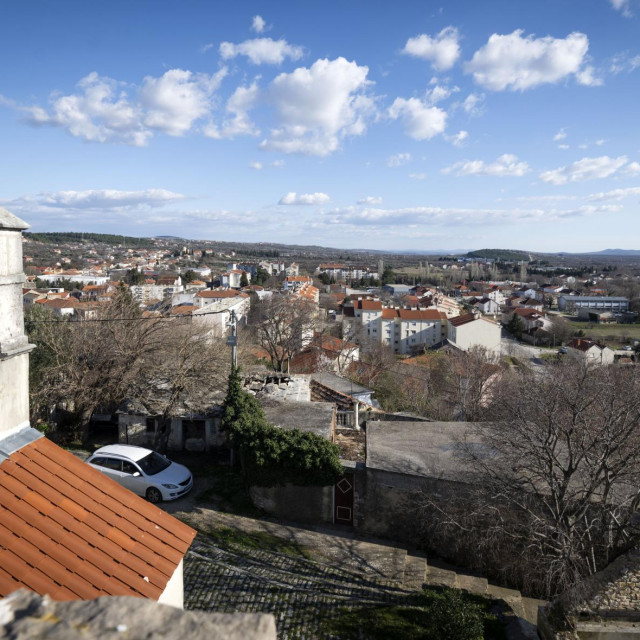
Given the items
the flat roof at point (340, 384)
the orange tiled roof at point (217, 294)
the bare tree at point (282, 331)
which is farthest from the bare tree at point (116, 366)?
the orange tiled roof at point (217, 294)

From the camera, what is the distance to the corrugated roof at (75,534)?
3.84 m

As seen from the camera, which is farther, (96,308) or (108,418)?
(96,308)

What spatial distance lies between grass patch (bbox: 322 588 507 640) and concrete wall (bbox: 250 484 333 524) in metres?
3.52

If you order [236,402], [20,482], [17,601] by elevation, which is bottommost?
[236,402]

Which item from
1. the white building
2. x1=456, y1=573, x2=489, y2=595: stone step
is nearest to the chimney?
x1=456, y1=573, x2=489, y2=595: stone step

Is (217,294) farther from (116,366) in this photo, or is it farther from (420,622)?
(420,622)

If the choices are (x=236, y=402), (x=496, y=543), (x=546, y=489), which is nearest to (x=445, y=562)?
(x=496, y=543)

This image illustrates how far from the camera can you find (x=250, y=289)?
278 feet

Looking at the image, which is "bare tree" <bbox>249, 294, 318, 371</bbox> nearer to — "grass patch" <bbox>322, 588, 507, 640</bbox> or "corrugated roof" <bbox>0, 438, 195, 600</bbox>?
"grass patch" <bbox>322, 588, 507, 640</bbox>

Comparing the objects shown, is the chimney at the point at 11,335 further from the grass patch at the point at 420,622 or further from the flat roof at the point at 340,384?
the flat roof at the point at 340,384

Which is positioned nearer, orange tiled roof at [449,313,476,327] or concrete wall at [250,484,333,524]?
concrete wall at [250,484,333,524]

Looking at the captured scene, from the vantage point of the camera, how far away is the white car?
476 inches

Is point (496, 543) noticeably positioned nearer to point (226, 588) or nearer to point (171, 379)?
point (226, 588)

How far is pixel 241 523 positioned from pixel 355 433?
5297mm
